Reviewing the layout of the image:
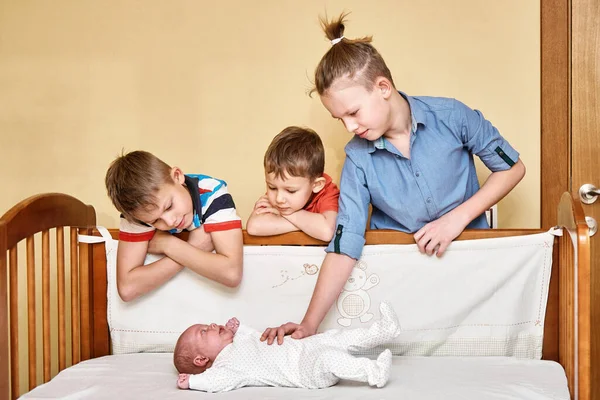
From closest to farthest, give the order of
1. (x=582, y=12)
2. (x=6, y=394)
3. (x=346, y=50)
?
(x=6, y=394)
(x=346, y=50)
(x=582, y=12)

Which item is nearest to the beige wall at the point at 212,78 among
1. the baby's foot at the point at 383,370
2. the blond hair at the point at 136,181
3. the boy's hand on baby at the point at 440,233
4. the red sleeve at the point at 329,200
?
the red sleeve at the point at 329,200

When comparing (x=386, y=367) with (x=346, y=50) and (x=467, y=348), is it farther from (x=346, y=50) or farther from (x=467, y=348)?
(x=346, y=50)

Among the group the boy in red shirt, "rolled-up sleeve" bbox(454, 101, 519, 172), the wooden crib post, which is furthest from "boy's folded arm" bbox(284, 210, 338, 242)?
the wooden crib post

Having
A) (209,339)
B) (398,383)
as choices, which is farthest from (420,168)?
(209,339)

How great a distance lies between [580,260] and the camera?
1.34 meters

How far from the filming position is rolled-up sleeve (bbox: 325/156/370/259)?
65.0 inches

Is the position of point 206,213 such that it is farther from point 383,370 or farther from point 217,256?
point 383,370

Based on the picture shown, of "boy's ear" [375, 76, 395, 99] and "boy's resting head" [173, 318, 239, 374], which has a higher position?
"boy's ear" [375, 76, 395, 99]

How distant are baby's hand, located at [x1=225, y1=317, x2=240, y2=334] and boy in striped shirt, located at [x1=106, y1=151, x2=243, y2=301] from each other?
0.37 feet

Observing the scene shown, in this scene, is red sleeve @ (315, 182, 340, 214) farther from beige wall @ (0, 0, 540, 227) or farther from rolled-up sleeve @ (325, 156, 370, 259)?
beige wall @ (0, 0, 540, 227)

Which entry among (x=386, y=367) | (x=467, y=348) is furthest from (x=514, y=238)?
(x=386, y=367)

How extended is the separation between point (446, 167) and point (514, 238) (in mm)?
222

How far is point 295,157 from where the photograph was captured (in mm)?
1639

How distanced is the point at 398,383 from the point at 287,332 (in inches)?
10.4
